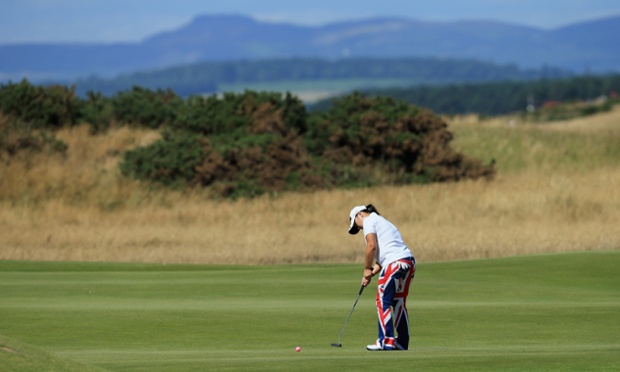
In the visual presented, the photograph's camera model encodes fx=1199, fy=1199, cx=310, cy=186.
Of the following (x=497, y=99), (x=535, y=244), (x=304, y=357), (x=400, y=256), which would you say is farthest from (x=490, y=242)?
(x=497, y=99)

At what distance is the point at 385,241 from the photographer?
11180 millimetres

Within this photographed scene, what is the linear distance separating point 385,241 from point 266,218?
20.2m

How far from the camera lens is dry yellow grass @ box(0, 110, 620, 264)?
25031mm

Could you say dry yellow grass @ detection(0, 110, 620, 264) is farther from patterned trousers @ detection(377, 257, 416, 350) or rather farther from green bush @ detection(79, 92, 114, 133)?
patterned trousers @ detection(377, 257, 416, 350)

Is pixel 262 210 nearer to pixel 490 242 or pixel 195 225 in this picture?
pixel 195 225

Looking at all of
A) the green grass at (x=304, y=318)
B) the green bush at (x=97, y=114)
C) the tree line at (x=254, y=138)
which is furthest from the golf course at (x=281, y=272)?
the tree line at (x=254, y=138)

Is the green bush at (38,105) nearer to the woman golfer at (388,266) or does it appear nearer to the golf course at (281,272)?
the golf course at (281,272)

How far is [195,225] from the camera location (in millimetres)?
30422

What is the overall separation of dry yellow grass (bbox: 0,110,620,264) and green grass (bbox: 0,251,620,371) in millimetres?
5429

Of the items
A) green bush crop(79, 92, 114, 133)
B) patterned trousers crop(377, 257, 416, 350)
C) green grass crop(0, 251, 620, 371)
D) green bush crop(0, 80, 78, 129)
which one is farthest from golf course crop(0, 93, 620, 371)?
green bush crop(0, 80, 78, 129)

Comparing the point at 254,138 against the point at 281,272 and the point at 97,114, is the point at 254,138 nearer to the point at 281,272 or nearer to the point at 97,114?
the point at 97,114

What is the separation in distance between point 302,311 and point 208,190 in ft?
73.2

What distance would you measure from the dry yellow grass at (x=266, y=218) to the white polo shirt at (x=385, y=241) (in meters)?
12.8

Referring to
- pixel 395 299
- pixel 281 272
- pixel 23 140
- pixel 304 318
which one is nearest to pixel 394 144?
pixel 23 140
